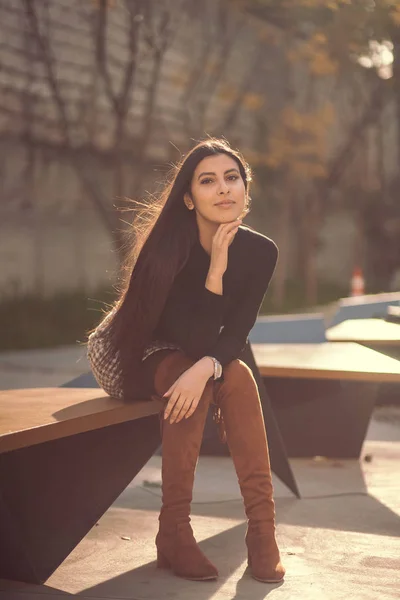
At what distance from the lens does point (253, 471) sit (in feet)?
15.1

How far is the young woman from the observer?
457 centimetres

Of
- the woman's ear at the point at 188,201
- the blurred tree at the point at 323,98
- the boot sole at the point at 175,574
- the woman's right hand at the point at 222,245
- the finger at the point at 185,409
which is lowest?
the boot sole at the point at 175,574

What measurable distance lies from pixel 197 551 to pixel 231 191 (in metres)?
1.43

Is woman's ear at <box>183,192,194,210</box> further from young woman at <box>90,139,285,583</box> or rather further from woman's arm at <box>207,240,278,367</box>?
woman's arm at <box>207,240,278,367</box>

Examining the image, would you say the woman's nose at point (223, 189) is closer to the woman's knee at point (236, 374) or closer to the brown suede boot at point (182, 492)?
the woman's knee at point (236, 374)

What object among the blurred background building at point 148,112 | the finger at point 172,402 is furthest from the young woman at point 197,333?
the blurred background building at point 148,112

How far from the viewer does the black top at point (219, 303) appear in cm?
475

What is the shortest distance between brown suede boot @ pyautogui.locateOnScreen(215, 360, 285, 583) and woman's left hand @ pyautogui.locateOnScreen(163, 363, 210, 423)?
15 cm

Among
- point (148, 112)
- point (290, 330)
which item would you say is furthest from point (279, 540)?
point (148, 112)

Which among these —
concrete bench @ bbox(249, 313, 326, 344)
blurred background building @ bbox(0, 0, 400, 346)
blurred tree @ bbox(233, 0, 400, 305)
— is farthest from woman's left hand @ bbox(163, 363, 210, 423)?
blurred background building @ bbox(0, 0, 400, 346)

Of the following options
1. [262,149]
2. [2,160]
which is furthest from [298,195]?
[2,160]

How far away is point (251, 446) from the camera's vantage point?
4602 mm

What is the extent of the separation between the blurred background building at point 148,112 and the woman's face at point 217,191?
8149 millimetres

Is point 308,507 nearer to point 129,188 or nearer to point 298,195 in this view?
point 129,188
